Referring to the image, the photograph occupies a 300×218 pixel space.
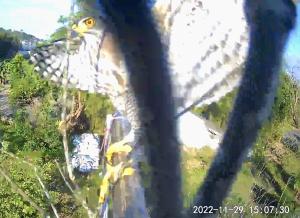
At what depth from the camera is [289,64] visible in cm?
175

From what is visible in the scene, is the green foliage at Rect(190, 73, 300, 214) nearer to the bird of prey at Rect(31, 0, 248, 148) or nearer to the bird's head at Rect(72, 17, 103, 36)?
the bird of prey at Rect(31, 0, 248, 148)

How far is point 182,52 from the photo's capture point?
5.70 ft

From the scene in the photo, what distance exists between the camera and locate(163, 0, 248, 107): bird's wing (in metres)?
1.70

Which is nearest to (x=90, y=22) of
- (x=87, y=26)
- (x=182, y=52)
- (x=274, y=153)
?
(x=87, y=26)

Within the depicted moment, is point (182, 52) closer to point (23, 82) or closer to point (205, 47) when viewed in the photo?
point (205, 47)

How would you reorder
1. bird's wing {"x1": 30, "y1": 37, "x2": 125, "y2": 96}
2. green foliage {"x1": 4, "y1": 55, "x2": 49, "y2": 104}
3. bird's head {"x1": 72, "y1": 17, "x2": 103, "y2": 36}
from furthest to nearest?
green foliage {"x1": 4, "y1": 55, "x2": 49, "y2": 104} < bird's wing {"x1": 30, "y1": 37, "x2": 125, "y2": 96} < bird's head {"x1": 72, "y1": 17, "x2": 103, "y2": 36}

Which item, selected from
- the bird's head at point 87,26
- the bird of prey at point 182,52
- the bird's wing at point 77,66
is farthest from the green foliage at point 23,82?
the bird's head at point 87,26

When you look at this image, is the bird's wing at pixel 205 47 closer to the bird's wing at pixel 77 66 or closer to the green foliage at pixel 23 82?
the bird's wing at pixel 77 66

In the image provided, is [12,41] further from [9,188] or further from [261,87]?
[261,87]

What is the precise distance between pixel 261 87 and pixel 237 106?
11cm

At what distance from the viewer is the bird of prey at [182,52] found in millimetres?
1664

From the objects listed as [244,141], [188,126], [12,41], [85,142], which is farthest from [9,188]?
[244,141]

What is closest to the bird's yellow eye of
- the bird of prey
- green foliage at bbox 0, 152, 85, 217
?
the bird of prey

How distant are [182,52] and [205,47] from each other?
0.11 metres
